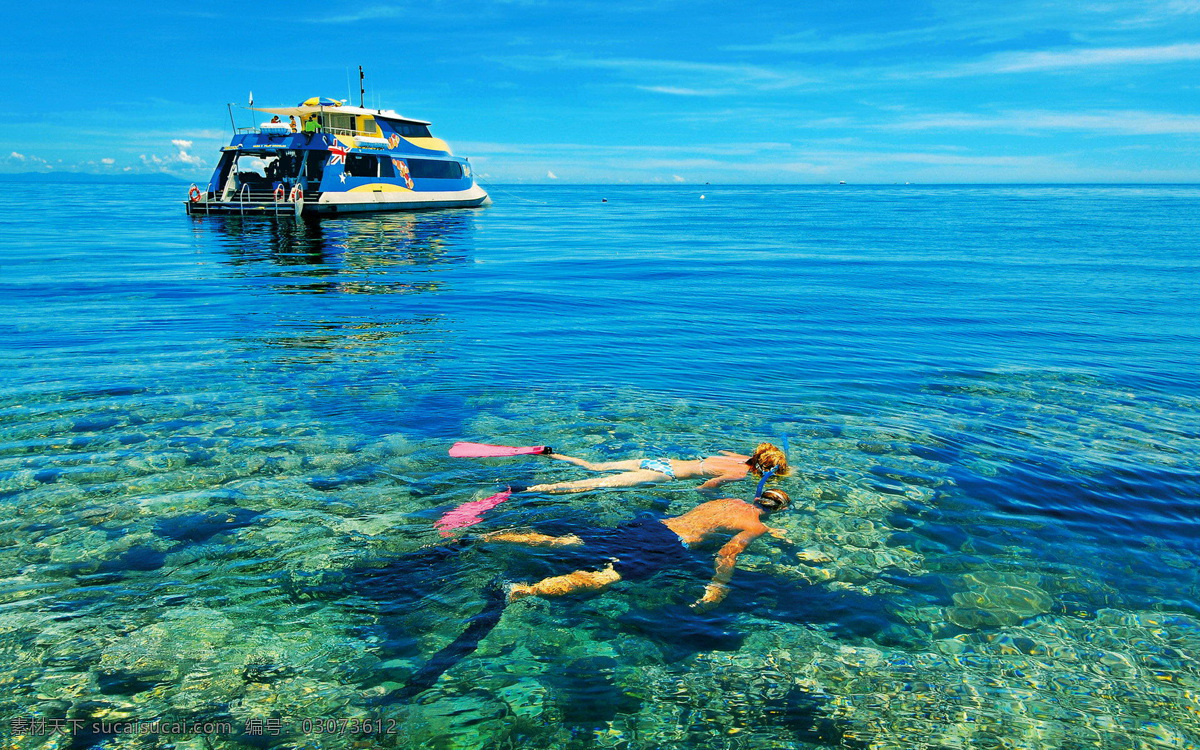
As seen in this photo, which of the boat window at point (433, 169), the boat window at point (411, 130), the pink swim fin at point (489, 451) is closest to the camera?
the pink swim fin at point (489, 451)

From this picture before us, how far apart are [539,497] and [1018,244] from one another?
35307 mm

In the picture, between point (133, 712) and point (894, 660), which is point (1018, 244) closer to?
point (894, 660)

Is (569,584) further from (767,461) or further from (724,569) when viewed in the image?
(767,461)

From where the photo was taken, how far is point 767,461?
21.3 feet

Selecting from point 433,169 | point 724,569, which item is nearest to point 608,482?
point 724,569

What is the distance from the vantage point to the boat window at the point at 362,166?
37406mm

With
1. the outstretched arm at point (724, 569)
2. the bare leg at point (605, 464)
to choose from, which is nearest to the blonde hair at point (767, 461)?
the outstretched arm at point (724, 569)

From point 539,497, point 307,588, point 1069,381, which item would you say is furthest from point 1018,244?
point 307,588

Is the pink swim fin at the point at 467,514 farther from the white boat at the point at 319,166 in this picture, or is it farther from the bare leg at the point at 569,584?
the white boat at the point at 319,166

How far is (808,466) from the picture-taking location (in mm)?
7199

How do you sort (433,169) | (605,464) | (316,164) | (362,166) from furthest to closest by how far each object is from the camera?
1. (433,169)
2. (362,166)
3. (316,164)
4. (605,464)

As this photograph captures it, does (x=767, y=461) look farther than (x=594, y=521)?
Yes

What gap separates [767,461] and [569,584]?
8.21ft

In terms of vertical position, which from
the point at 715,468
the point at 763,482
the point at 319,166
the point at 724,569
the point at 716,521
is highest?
the point at 319,166
